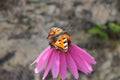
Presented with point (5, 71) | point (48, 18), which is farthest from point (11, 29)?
point (5, 71)

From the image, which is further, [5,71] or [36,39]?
[36,39]

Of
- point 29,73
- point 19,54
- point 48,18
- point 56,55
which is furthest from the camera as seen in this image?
point 48,18

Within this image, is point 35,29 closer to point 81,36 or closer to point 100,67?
point 81,36

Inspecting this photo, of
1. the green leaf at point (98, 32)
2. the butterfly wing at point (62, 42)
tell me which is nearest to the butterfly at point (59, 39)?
the butterfly wing at point (62, 42)

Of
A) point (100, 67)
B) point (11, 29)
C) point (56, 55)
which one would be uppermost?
point (56, 55)

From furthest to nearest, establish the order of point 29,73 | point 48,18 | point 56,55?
point 48,18
point 29,73
point 56,55

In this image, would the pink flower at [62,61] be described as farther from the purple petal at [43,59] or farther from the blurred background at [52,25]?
the blurred background at [52,25]

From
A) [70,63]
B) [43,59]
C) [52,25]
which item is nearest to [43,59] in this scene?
[43,59]
